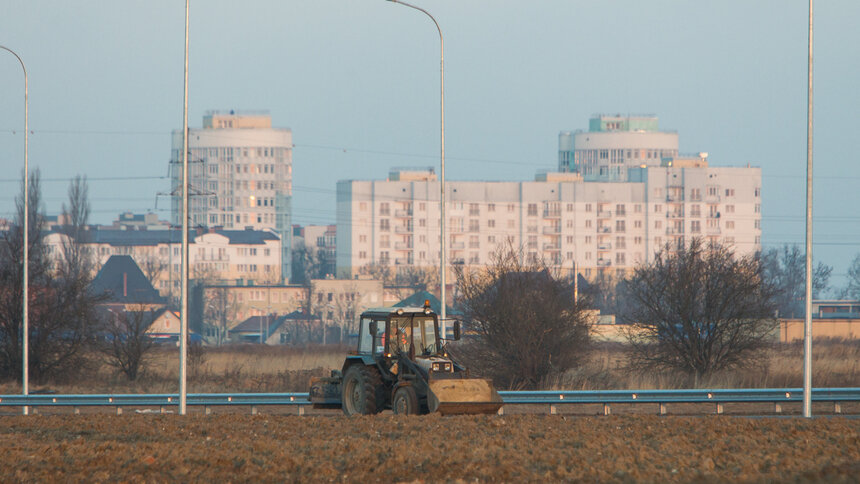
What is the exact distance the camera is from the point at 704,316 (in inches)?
1336

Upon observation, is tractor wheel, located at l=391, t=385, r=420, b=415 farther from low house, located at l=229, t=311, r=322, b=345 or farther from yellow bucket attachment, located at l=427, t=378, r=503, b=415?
low house, located at l=229, t=311, r=322, b=345

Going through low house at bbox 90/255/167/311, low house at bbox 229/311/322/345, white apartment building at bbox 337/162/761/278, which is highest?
white apartment building at bbox 337/162/761/278

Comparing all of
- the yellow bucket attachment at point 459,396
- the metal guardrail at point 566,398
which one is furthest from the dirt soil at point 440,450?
the metal guardrail at point 566,398

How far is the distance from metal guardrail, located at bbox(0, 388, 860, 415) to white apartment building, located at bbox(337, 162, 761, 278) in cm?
12714

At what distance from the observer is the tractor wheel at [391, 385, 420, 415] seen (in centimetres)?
1992

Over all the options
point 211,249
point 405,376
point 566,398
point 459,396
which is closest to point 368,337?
point 405,376

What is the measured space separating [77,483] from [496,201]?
145332mm

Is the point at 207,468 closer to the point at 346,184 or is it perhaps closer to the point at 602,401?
the point at 602,401

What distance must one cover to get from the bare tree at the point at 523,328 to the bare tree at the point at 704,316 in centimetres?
249

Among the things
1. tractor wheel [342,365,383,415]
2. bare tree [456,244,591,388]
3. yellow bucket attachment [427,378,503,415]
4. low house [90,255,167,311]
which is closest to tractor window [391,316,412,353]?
tractor wheel [342,365,383,415]

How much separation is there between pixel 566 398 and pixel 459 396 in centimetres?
605

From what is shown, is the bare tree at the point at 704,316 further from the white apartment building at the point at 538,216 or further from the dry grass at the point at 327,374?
the white apartment building at the point at 538,216

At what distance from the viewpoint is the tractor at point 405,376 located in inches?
775

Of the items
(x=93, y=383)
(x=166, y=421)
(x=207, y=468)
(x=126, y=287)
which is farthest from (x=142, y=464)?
(x=126, y=287)
